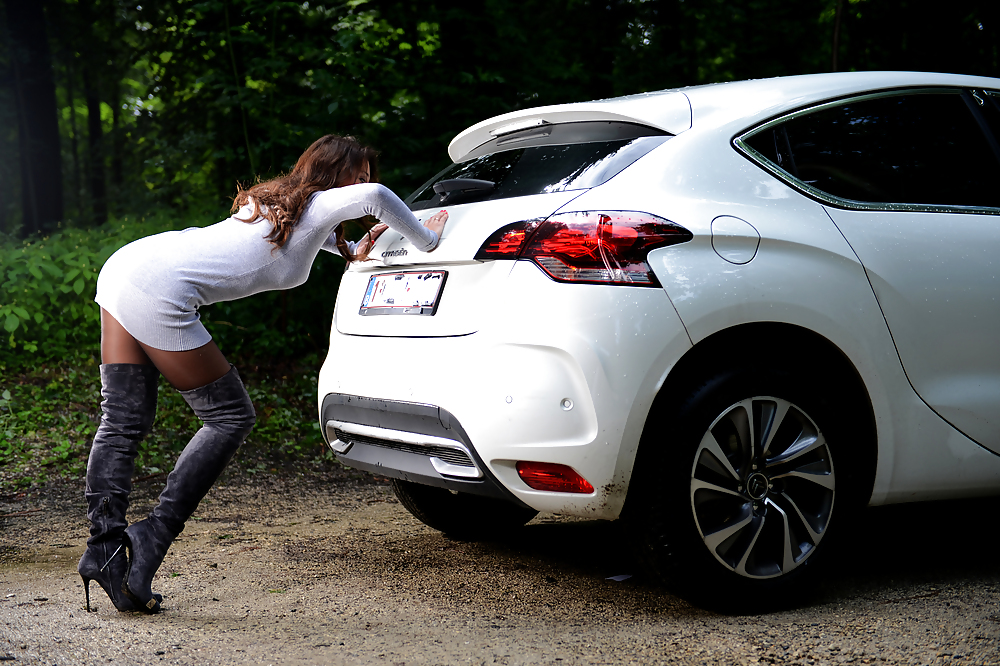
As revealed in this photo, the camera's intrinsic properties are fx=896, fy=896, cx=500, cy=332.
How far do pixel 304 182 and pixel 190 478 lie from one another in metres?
1.11

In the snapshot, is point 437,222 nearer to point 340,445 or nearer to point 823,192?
point 340,445

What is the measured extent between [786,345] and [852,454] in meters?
0.45

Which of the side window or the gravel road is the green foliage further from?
the side window

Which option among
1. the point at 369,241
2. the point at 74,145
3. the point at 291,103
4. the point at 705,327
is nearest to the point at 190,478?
the point at 369,241

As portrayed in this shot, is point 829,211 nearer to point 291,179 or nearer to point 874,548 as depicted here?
point 874,548

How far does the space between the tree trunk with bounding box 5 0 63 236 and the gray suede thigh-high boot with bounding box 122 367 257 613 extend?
11.9m

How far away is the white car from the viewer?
8.79ft

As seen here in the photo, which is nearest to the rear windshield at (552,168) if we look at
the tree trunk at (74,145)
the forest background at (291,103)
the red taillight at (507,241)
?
the red taillight at (507,241)

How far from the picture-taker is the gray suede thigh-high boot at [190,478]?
3010mm

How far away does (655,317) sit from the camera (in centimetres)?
267

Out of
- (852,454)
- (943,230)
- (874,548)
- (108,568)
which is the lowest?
(874,548)

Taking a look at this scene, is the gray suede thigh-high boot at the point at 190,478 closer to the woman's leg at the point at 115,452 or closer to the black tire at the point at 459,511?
the woman's leg at the point at 115,452

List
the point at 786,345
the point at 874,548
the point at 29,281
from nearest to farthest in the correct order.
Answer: the point at 786,345 → the point at 874,548 → the point at 29,281

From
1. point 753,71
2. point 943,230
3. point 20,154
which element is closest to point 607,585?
point 943,230
